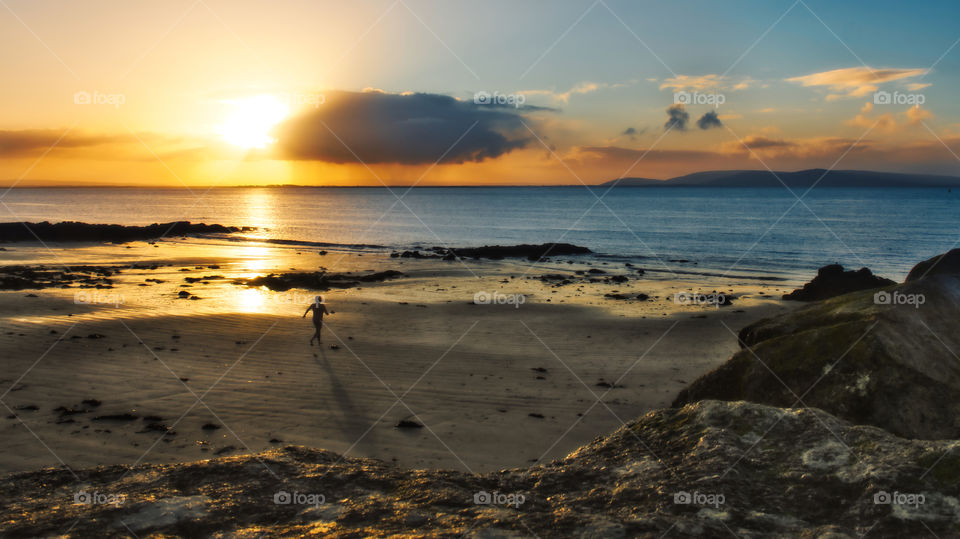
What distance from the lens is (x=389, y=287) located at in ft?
104

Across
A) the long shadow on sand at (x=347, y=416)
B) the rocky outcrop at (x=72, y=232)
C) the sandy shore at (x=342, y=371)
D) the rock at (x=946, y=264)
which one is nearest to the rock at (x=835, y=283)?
the sandy shore at (x=342, y=371)

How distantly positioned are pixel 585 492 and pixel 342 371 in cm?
1243

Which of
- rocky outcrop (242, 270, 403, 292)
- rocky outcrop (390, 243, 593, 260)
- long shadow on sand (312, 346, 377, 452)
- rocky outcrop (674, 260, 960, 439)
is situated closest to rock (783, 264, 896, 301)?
rocky outcrop (242, 270, 403, 292)

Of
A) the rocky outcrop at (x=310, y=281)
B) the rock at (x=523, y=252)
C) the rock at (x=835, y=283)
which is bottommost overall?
the rock at (x=835, y=283)

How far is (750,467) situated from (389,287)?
29.1 meters

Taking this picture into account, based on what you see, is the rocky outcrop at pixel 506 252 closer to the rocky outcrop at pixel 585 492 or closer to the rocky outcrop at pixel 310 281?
the rocky outcrop at pixel 310 281

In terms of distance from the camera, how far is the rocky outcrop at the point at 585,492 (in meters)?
2.88

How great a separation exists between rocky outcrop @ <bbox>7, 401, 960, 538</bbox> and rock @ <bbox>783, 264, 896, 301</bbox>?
27.0m

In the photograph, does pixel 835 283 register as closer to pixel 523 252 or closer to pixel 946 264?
pixel 946 264

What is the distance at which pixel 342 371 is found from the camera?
49.3 ft

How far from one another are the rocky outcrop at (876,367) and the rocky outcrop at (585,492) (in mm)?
2521

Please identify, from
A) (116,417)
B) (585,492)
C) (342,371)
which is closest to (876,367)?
(585,492)

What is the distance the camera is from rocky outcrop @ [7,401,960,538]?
2885 mm

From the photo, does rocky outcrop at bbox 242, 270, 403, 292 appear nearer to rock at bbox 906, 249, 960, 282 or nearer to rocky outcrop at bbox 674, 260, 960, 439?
rock at bbox 906, 249, 960, 282
